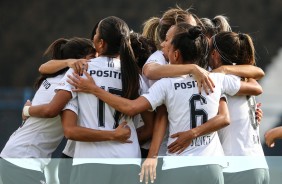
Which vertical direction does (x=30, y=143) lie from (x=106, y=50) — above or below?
below

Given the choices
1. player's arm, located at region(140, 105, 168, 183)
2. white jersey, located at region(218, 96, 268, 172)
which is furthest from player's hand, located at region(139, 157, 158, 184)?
white jersey, located at region(218, 96, 268, 172)

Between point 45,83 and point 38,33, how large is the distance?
29.8 feet

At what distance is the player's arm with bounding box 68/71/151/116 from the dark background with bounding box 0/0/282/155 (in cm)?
802

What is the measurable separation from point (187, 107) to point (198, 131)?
10cm

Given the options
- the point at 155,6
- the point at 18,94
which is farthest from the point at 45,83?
the point at 155,6

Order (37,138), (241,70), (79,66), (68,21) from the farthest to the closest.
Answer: (68,21), (37,138), (241,70), (79,66)

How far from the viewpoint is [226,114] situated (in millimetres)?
3336

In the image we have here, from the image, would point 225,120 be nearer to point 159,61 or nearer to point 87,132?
point 159,61

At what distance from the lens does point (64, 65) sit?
11.6 ft

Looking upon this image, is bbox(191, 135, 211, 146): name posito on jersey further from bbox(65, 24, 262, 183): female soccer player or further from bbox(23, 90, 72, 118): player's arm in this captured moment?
bbox(23, 90, 72, 118): player's arm

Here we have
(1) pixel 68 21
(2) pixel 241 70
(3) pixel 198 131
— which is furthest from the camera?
(1) pixel 68 21

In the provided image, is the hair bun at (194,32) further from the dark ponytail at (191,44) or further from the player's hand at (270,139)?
the player's hand at (270,139)

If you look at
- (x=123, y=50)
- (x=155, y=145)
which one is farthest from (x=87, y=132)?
(x=123, y=50)

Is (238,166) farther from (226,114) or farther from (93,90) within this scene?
(93,90)
